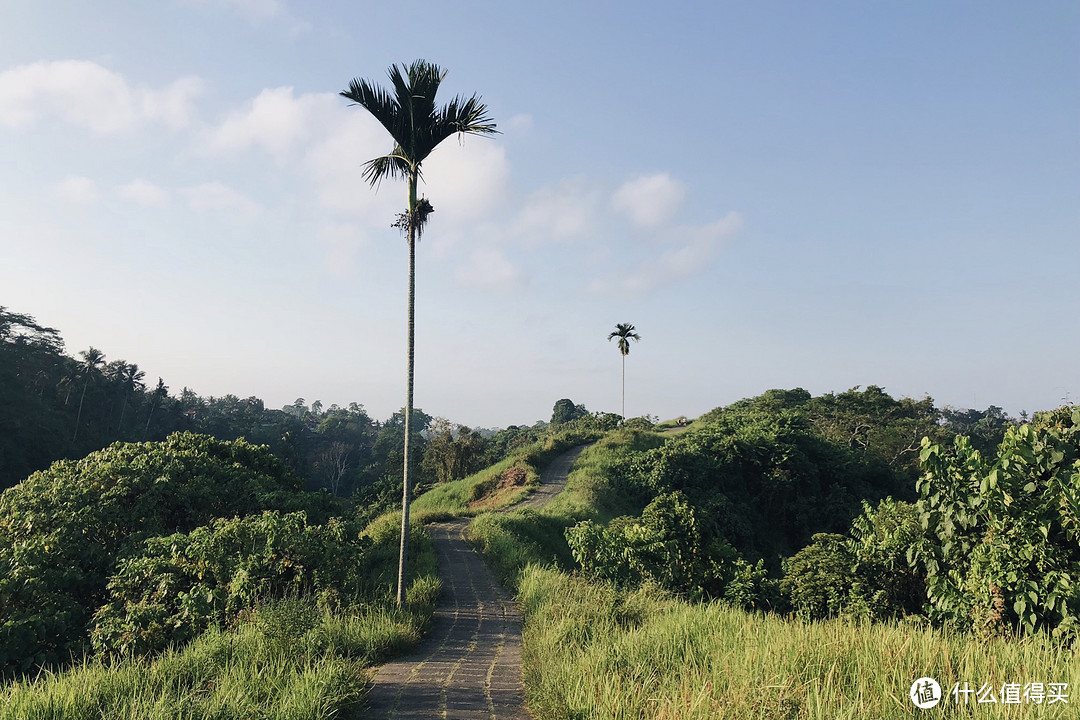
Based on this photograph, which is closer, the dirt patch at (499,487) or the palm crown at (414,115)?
the palm crown at (414,115)

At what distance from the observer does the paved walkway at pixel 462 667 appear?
523cm

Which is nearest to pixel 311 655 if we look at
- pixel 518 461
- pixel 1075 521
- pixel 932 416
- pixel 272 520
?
pixel 272 520

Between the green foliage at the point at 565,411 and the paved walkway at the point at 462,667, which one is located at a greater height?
the green foliage at the point at 565,411

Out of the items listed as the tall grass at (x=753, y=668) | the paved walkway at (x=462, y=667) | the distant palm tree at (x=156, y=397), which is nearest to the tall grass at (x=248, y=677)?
the paved walkway at (x=462, y=667)

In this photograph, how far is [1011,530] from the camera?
6645 mm

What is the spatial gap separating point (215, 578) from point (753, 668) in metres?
8.11

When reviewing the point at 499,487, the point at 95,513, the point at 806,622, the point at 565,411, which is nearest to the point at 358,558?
the point at 95,513

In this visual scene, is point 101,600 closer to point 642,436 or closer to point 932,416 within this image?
point 642,436

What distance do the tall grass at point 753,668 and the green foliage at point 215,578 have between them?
12.5 feet

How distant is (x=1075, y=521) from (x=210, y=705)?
29.7ft

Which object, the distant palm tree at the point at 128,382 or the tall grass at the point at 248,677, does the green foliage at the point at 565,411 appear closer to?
the distant palm tree at the point at 128,382
